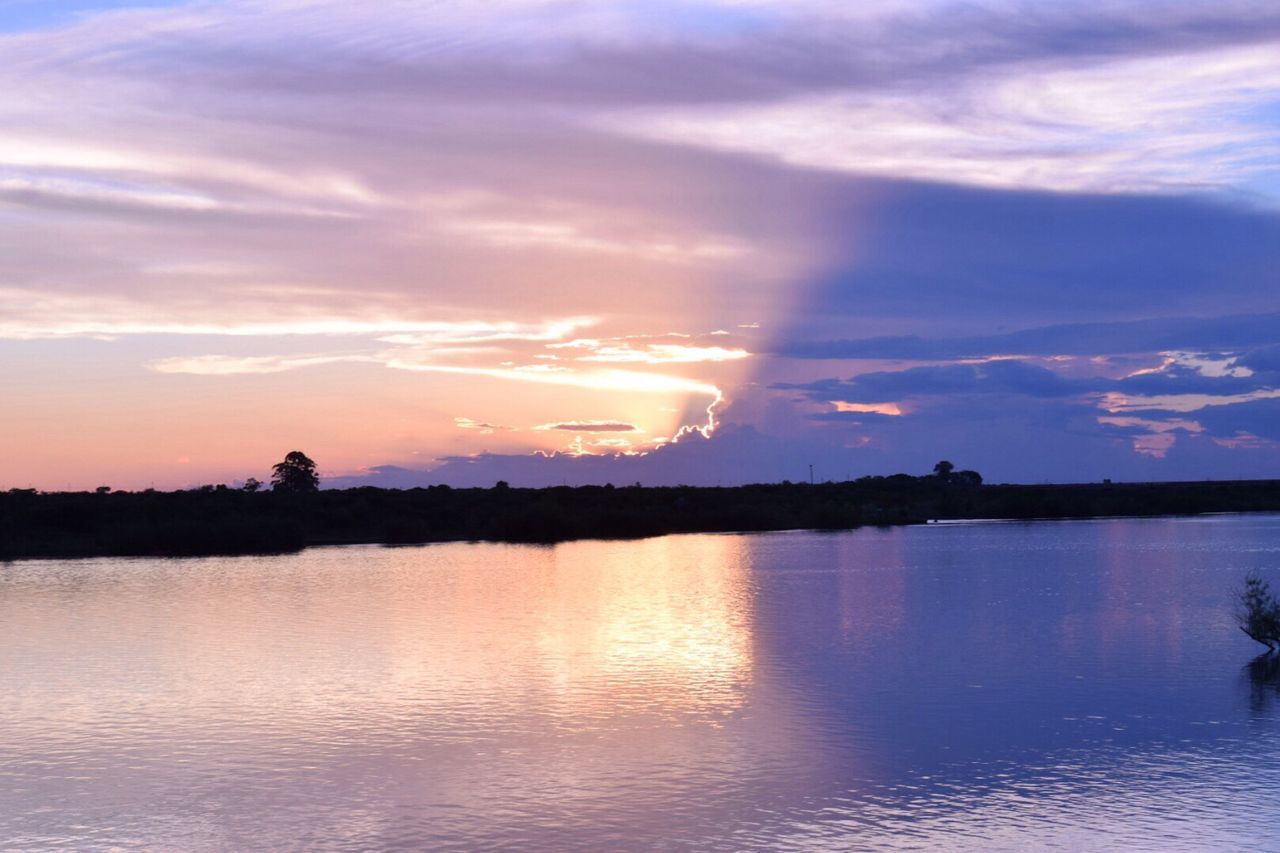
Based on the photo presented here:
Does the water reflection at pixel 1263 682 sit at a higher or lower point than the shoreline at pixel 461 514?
lower

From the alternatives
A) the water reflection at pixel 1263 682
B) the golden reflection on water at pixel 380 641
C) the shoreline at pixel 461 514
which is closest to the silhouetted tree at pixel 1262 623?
the water reflection at pixel 1263 682

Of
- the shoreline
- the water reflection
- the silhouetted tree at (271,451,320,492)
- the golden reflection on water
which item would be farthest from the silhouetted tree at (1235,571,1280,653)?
the silhouetted tree at (271,451,320,492)

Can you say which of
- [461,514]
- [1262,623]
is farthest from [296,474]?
[1262,623]

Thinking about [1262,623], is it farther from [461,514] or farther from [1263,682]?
[461,514]

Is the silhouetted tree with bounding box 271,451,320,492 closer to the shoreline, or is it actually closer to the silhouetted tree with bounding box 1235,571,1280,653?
the shoreline

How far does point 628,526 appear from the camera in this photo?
223 ft

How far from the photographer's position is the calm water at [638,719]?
12508 mm

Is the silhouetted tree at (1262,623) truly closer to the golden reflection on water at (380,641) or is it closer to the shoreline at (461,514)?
the golden reflection on water at (380,641)

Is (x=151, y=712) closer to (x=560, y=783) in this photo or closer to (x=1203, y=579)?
(x=560, y=783)

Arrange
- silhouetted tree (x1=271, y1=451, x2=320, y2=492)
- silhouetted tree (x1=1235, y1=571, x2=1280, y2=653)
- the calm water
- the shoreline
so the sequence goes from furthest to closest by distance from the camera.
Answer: silhouetted tree (x1=271, y1=451, x2=320, y2=492)
the shoreline
silhouetted tree (x1=1235, y1=571, x2=1280, y2=653)
the calm water

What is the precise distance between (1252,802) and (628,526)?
5554 cm

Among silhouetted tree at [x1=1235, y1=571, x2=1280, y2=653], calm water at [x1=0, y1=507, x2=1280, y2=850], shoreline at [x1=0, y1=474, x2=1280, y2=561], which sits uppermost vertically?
shoreline at [x1=0, y1=474, x2=1280, y2=561]

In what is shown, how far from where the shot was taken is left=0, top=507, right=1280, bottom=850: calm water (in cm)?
1251

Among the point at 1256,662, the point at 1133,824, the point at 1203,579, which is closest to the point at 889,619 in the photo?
the point at 1256,662
